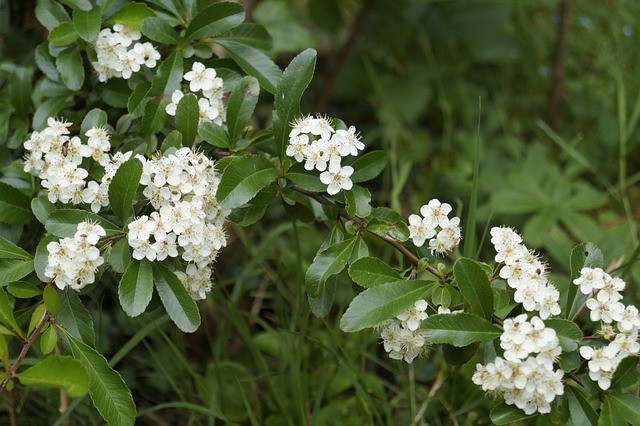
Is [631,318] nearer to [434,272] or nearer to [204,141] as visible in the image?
[434,272]

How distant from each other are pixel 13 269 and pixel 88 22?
0.50m

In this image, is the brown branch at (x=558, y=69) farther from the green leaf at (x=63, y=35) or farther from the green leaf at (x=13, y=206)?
the green leaf at (x=13, y=206)

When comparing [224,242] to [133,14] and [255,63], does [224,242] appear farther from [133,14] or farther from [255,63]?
[133,14]

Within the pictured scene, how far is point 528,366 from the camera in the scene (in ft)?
3.49

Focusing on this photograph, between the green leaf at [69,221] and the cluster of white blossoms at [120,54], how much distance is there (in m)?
0.34

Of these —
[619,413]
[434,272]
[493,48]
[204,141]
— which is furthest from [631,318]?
[493,48]

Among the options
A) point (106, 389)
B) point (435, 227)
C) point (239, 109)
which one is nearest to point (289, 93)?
point (239, 109)

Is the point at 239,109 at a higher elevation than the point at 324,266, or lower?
higher

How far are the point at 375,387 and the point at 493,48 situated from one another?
1.93 meters

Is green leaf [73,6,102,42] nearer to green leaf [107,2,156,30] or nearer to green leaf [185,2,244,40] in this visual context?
green leaf [107,2,156,30]

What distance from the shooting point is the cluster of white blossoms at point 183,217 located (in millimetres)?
1117

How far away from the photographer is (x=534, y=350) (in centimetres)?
105

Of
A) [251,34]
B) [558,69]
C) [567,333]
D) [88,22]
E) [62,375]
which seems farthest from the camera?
[558,69]

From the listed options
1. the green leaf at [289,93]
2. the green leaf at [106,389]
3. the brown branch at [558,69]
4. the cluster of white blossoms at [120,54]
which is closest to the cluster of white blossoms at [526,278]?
the green leaf at [289,93]
